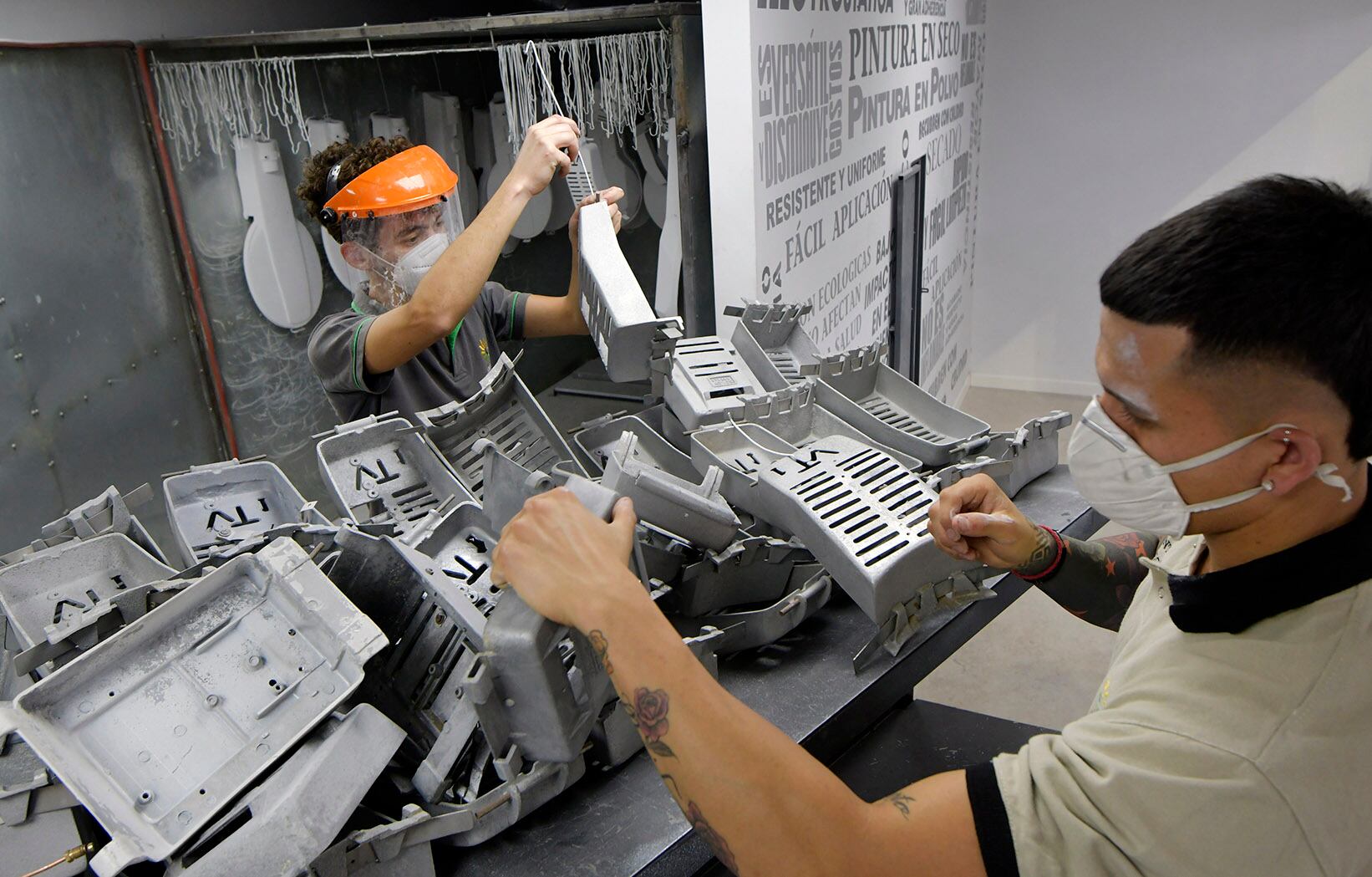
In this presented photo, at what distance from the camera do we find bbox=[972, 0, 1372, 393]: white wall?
210 inches

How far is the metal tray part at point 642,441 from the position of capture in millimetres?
1858

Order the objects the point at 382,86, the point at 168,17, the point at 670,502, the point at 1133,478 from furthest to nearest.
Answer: the point at 382,86 → the point at 168,17 → the point at 670,502 → the point at 1133,478

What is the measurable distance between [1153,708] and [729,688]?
2.48 ft

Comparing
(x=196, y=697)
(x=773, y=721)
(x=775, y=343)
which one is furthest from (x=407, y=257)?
(x=773, y=721)

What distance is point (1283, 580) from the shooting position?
93 centimetres

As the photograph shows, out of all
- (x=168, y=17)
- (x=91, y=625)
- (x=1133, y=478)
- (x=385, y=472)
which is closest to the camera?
(x=1133, y=478)

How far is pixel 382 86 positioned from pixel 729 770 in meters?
3.52

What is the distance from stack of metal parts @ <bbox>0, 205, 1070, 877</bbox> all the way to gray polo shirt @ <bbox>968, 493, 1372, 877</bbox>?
1.83 ft

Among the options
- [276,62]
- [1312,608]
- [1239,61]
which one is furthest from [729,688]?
[1239,61]

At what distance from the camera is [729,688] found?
1.54 m

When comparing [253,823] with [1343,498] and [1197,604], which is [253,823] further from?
[1343,498]

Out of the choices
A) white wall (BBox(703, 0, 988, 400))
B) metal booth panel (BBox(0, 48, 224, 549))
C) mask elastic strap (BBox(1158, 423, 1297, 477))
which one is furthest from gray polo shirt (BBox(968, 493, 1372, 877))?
metal booth panel (BBox(0, 48, 224, 549))

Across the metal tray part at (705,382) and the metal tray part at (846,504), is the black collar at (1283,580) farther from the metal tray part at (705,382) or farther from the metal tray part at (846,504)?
the metal tray part at (705,382)

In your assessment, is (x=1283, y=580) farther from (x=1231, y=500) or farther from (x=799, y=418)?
(x=799, y=418)
